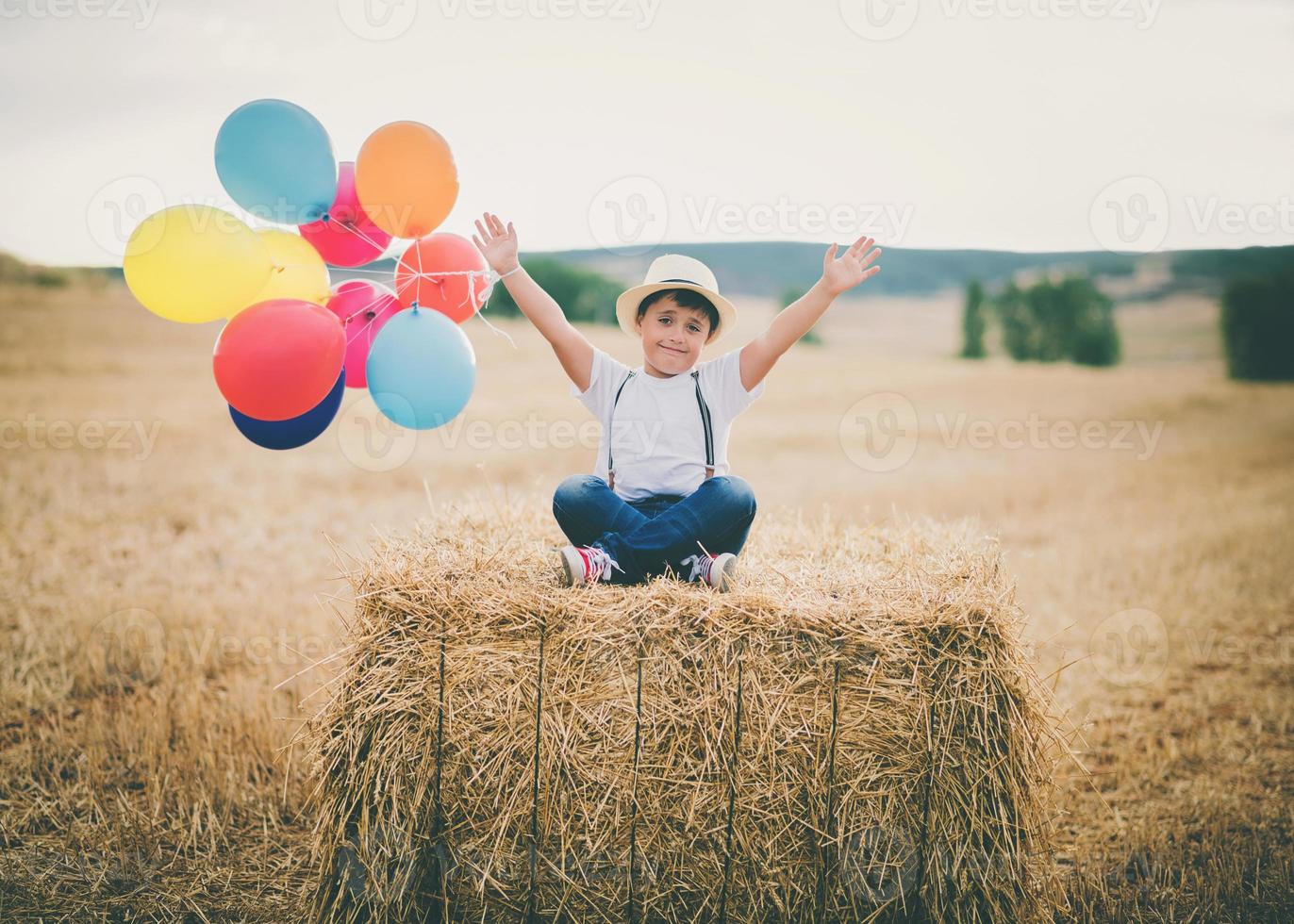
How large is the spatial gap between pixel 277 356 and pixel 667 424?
160cm

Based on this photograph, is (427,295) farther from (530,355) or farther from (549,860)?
(530,355)

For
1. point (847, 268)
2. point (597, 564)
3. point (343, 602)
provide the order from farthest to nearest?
point (343, 602)
point (847, 268)
point (597, 564)

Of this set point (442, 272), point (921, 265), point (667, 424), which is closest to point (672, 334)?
point (667, 424)

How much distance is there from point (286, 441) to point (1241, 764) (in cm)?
510

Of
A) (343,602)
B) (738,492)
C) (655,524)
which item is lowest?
(343,602)

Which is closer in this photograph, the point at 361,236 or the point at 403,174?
the point at 403,174

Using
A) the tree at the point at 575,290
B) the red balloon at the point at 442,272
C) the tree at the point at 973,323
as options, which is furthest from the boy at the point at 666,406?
the tree at the point at 973,323

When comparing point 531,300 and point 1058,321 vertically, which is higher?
point 1058,321

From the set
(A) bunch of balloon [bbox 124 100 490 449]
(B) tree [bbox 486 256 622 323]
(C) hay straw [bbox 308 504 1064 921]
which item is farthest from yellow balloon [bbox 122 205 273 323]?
(B) tree [bbox 486 256 622 323]

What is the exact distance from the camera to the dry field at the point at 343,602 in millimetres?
3615

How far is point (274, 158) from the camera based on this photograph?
3402mm

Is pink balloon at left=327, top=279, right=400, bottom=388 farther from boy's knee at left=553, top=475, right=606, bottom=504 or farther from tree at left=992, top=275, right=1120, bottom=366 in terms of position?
tree at left=992, top=275, right=1120, bottom=366

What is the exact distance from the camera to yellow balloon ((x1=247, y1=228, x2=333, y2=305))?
11.8ft

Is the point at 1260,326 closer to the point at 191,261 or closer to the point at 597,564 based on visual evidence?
the point at 597,564
